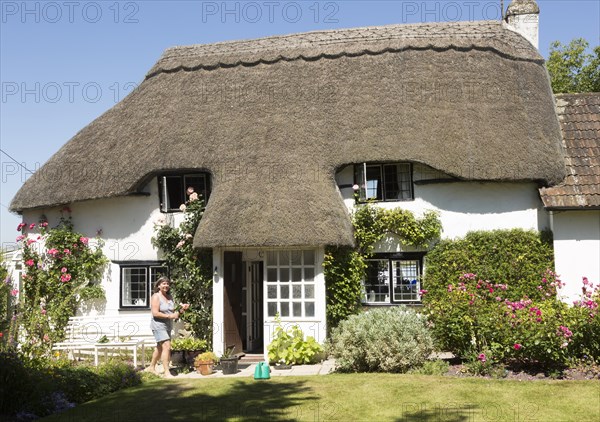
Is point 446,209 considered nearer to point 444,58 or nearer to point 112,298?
point 444,58

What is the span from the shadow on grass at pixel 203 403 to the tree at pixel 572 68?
2419 cm

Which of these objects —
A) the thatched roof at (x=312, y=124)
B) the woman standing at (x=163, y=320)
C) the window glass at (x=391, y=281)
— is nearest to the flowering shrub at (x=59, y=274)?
the thatched roof at (x=312, y=124)

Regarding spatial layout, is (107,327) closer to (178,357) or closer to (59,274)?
(59,274)

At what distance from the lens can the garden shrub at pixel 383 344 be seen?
11383 millimetres

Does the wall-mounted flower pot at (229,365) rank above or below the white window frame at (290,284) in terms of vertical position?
below

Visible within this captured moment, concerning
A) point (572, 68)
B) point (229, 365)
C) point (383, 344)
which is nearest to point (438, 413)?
point (383, 344)

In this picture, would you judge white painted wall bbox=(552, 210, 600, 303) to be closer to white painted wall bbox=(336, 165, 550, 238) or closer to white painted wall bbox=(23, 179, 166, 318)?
white painted wall bbox=(336, 165, 550, 238)

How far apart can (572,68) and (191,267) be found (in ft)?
77.6

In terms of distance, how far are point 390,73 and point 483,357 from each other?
8.46 meters

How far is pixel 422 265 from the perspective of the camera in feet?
48.7

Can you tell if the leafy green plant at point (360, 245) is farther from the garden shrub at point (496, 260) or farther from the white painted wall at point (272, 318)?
the garden shrub at point (496, 260)

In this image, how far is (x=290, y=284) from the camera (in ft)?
46.6

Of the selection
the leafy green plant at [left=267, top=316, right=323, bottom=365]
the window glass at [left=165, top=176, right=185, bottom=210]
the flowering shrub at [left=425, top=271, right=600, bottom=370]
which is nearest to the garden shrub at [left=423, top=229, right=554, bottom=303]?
the flowering shrub at [left=425, top=271, right=600, bottom=370]

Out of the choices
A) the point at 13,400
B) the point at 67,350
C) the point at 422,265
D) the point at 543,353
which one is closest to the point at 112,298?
the point at 67,350
